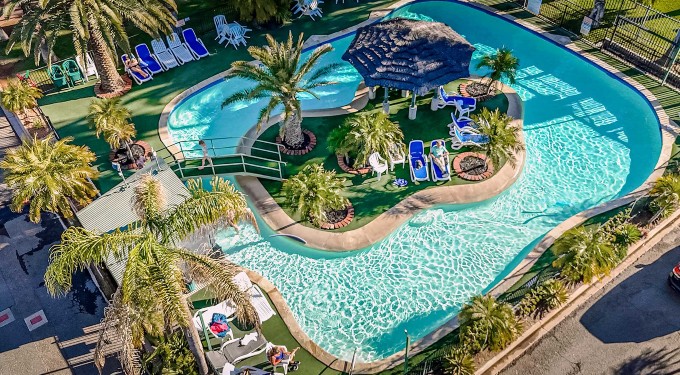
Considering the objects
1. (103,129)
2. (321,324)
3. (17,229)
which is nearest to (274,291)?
(321,324)

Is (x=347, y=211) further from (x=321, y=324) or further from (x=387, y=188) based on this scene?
(x=321, y=324)

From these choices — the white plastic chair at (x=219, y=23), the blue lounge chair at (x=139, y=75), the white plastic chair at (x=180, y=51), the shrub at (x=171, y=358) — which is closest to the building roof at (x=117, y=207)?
the shrub at (x=171, y=358)

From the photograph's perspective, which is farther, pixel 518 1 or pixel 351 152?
pixel 518 1

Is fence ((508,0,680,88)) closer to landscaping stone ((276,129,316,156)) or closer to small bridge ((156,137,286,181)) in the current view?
landscaping stone ((276,129,316,156))

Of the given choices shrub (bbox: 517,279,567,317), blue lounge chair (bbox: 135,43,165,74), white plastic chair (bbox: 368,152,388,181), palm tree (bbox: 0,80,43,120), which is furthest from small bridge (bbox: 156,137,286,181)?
shrub (bbox: 517,279,567,317)

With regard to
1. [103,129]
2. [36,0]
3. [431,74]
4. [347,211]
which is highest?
[36,0]
